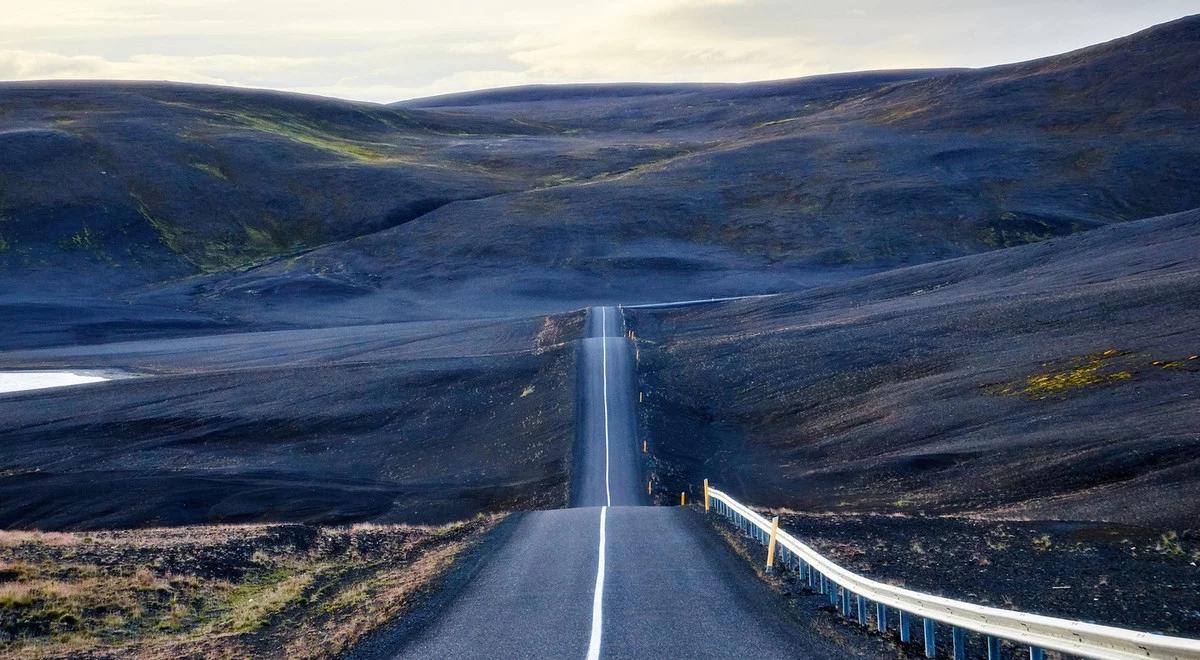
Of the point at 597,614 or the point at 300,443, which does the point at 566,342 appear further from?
the point at 597,614

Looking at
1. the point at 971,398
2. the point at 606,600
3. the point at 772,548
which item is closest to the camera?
the point at 606,600

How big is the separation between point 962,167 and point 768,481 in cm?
8698

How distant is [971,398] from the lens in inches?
1264

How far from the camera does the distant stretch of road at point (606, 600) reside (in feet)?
34.1

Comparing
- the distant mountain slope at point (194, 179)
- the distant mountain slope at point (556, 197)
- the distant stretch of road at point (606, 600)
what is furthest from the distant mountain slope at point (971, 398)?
the distant mountain slope at point (194, 179)

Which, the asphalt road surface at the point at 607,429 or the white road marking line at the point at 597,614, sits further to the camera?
the asphalt road surface at the point at 607,429

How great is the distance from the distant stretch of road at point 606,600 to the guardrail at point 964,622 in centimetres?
72

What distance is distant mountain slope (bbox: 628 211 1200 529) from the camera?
22781mm

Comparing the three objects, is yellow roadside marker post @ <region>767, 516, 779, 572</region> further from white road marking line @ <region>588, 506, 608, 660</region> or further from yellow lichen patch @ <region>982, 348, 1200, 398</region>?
yellow lichen patch @ <region>982, 348, 1200, 398</region>

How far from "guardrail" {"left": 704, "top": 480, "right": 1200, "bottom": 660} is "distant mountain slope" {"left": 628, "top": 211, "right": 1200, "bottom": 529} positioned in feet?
23.0

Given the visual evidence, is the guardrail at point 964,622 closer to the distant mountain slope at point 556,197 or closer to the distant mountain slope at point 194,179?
the distant mountain slope at point 556,197

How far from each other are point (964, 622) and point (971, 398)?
24.5 metres

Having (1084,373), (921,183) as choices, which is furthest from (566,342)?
(921,183)

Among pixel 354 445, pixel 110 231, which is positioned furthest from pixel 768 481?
pixel 110 231
